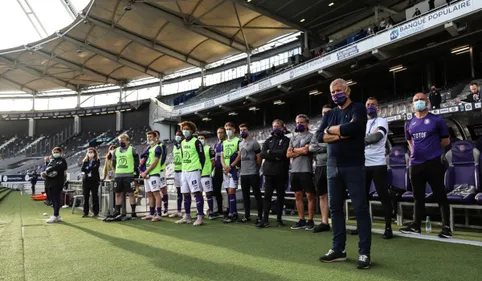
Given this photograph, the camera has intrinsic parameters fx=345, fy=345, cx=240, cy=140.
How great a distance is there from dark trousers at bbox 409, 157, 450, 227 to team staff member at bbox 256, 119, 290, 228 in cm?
199

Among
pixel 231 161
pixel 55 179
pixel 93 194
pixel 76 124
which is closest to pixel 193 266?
pixel 231 161

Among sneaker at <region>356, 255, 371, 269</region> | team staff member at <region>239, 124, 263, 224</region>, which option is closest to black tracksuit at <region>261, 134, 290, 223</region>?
team staff member at <region>239, 124, 263, 224</region>

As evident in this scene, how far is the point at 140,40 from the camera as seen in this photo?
2700 centimetres

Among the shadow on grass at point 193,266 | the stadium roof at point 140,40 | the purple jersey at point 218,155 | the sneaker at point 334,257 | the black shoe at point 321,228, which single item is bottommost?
the black shoe at point 321,228

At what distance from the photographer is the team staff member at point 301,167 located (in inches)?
212

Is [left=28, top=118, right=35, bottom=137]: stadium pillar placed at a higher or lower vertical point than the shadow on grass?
higher

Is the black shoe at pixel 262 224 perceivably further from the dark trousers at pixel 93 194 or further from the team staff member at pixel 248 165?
the dark trousers at pixel 93 194

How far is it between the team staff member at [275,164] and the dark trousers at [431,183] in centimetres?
199

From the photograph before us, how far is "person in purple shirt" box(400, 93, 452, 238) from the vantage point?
4.33 meters

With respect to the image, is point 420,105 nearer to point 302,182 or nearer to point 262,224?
point 302,182

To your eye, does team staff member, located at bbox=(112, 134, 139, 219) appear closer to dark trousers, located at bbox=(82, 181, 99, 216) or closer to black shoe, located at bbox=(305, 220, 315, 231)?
dark trousers, located at bbox=(82, 181, 99, 216)

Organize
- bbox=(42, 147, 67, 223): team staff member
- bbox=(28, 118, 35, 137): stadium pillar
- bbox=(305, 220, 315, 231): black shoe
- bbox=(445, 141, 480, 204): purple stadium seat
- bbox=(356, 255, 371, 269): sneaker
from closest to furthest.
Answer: bbox=(356, 255, 371, 269): sneaker
bbox=(445, 141, 480, 204): purple stadium seat
bbox=(305, 220, 315, 231): black shoe
bbox=(42, 147, 67, 223): team staff member
bbox=(28, 118, 35, 137): stadium pillar

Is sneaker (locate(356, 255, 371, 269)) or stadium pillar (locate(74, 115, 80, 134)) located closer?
sneaker (locate(356, 255, 371, 269))

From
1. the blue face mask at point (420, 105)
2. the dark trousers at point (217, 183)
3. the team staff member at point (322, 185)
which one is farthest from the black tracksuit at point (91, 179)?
the blue face mask at point (420, 105)
